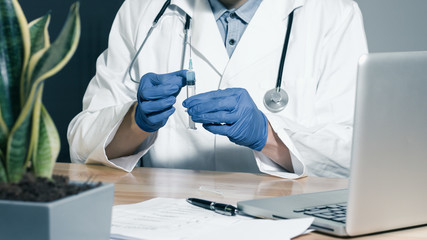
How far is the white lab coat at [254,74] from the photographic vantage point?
1.42 meters

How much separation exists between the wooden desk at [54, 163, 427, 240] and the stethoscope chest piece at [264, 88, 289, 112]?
11.6 inches

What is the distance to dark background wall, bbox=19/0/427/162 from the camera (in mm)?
1874

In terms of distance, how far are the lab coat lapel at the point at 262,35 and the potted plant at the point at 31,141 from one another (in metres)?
0.97

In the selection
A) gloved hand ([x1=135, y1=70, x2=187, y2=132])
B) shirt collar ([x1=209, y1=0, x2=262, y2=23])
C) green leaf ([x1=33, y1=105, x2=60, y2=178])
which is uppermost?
shirt collar ([x1=209, y1=0, x2=262, y2=23])

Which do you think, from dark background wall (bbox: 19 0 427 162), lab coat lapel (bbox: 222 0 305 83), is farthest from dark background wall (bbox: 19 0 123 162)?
lab coat lapel (bbox: 222 0 305 83)

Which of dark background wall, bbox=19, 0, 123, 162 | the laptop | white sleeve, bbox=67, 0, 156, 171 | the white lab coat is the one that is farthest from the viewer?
dark background wall, bbox=19, 0, 123, 162

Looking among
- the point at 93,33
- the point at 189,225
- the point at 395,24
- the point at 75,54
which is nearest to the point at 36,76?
the point at 189,225

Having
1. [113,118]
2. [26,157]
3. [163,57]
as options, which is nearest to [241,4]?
[163,57]

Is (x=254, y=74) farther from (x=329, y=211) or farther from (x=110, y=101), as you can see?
(x=329, y=211)

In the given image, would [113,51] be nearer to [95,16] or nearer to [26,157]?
[95,16]

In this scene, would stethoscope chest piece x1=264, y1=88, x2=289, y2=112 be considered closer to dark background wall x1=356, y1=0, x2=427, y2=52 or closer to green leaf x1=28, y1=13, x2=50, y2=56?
green leaf x1=28, y1=13, x2=50, y2=56

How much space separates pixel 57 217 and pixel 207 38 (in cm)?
110

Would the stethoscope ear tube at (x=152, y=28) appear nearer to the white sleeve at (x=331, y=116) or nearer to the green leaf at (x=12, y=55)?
the white sleeve at (x=331, y=116)

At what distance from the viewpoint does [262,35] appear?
150cm
